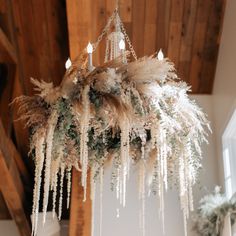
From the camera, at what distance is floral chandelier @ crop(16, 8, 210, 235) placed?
2324mm

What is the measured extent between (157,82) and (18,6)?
2607 millimetres

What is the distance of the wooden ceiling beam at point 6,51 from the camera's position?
4.37 metres

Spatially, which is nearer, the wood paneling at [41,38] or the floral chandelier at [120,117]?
the floral chandelier at [120,117]

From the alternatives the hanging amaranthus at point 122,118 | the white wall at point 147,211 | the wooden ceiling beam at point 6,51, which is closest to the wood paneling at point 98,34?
the wooden ceiling beam at point 6,51

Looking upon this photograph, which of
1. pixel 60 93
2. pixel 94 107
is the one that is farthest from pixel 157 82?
pixel 60 93

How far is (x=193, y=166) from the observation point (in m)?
2.65

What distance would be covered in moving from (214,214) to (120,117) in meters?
1.93

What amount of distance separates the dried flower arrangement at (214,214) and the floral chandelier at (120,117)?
49.0 inches

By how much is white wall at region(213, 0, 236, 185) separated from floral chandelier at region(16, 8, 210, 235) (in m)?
1.51

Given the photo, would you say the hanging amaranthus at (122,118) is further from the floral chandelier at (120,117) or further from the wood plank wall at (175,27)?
the wood plank wall at (175,27)

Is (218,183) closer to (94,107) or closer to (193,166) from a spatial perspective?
(193,166)

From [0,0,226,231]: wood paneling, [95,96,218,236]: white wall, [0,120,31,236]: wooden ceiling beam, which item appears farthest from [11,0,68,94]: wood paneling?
[95,96,218,236]: white wall

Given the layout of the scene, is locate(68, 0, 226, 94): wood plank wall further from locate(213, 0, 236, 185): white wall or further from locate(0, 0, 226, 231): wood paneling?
locate(213, 0, 236, 185): white wall

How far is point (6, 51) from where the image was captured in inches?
179
